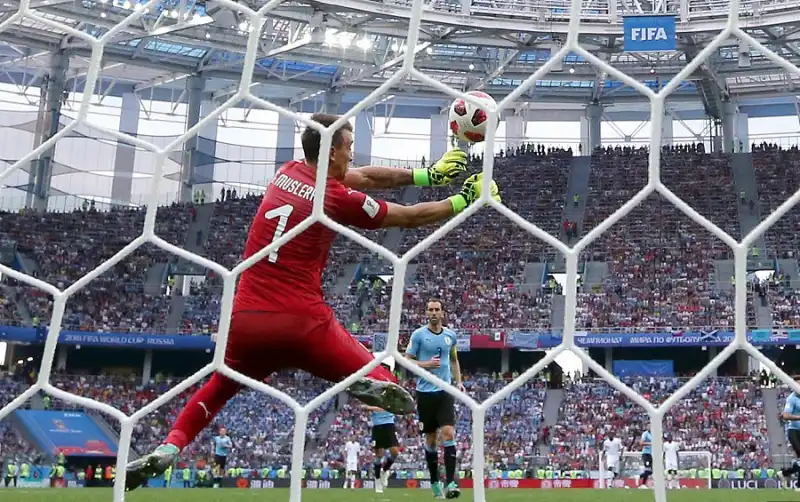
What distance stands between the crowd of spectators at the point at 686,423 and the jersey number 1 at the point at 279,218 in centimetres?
1314

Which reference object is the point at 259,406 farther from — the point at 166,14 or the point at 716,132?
the point at 716,132

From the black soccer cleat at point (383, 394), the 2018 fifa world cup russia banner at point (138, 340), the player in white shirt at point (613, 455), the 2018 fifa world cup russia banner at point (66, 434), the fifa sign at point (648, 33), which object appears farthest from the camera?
the 2018 fifa world cup russia banner at point (138, 340)

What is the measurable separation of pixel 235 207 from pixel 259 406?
9.41 metres

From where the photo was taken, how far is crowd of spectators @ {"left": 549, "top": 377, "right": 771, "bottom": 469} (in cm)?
1648

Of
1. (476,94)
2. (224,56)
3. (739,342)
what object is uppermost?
(224,56)

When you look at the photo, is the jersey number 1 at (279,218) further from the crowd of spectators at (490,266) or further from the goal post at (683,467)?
the crowd of spectators at (490,266)

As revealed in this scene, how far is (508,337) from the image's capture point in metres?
22.2

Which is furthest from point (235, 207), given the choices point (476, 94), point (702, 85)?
point (476, 94)

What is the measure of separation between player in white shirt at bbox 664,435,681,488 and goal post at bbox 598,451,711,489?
21.6 inches

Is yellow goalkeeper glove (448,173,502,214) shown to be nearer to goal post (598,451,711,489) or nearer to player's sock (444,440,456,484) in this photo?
player's sock (444,440,456,484)

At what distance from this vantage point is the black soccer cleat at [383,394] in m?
3.48

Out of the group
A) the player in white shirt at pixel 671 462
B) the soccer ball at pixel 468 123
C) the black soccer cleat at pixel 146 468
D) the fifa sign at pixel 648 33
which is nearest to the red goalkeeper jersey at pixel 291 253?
the black soccer cleat at pixel 146 468

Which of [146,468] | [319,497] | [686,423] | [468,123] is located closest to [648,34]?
[686,423]

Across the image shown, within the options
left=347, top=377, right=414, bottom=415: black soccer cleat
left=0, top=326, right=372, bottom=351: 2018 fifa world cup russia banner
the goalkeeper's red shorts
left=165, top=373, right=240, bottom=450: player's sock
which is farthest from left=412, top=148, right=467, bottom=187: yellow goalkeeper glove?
left=0, top=326, right=372, bottom=351: 2018 fifa world cup russia banner
